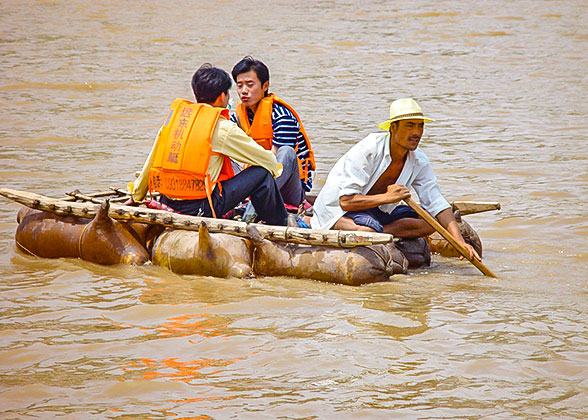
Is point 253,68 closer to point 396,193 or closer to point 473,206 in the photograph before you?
point 396,193

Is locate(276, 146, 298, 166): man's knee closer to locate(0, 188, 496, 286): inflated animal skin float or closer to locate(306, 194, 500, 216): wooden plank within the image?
locate(0, 188, 496, 286): inflated animal skin float

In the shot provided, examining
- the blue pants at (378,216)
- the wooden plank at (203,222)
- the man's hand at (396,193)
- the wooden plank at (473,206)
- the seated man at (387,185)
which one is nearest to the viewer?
the wooden plank at (203,222)

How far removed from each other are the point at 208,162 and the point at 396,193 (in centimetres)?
120

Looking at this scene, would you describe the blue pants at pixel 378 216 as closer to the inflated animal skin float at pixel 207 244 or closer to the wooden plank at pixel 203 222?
the inflated animal skin float at pixel 207 244

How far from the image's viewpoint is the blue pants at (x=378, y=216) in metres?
5.67

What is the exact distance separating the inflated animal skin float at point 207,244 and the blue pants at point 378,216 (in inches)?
6.5

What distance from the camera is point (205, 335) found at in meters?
4.71

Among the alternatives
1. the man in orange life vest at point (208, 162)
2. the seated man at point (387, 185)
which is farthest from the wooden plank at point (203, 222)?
the seated man at point (387, 185)

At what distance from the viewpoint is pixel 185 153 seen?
5664 mm

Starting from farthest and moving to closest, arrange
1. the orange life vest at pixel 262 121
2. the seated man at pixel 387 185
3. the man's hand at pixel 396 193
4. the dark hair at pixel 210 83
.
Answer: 1. the orange life vest at pixel 262 121
2. the dark hair at pixel 210 83
3. the seated man at pixel 387 185
4. the man's hand at pixel 396 193

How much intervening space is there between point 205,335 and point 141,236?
1481mm

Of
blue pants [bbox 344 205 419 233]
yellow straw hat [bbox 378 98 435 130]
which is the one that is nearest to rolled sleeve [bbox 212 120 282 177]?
blue pants [bbox 344 205 419 233]

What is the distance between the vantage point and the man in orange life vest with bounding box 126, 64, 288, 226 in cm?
566

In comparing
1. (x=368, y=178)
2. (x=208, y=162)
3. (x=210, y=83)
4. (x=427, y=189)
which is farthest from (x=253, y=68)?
(x=427, y=189)
